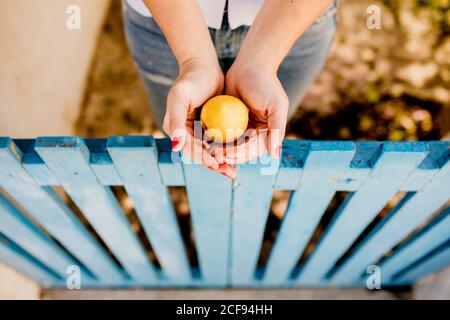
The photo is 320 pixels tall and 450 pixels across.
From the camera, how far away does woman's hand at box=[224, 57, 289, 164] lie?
1.06 m

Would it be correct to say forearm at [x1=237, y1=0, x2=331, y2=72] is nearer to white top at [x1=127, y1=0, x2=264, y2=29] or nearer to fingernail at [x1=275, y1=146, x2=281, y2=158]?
white top at [x1=127, y1=0, x2=264, y2=29]

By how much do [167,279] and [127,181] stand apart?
3.40 ft

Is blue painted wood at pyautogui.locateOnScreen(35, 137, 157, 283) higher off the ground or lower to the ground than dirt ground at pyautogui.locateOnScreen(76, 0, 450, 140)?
lower

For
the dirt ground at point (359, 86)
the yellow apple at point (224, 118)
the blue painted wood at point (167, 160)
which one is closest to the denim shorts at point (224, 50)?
the yellow apple at point (224, 118)

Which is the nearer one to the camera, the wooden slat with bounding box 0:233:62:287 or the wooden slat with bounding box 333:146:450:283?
the wooden slat with bounding box 333:146:450:283

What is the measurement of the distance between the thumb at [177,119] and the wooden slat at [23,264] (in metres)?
1.03

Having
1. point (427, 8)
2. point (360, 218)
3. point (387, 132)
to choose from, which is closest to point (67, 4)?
point (360, 218)

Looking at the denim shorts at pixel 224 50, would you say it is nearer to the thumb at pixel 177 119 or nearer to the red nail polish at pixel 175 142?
the thumb at pixel 177 119

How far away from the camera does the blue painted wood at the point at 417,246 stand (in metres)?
1.50

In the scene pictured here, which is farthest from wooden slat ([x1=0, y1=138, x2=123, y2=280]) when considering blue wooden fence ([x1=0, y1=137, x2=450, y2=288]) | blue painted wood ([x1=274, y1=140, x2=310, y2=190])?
blue painted wood ([x1=274, y1=140, x2=310, y2=190])

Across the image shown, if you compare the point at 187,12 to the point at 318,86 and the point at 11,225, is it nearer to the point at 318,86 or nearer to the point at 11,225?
the point at 11,225

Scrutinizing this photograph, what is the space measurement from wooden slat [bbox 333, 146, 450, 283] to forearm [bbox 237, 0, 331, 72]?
0.56 meters

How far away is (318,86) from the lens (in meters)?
3.04

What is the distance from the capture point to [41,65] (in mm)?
2236
